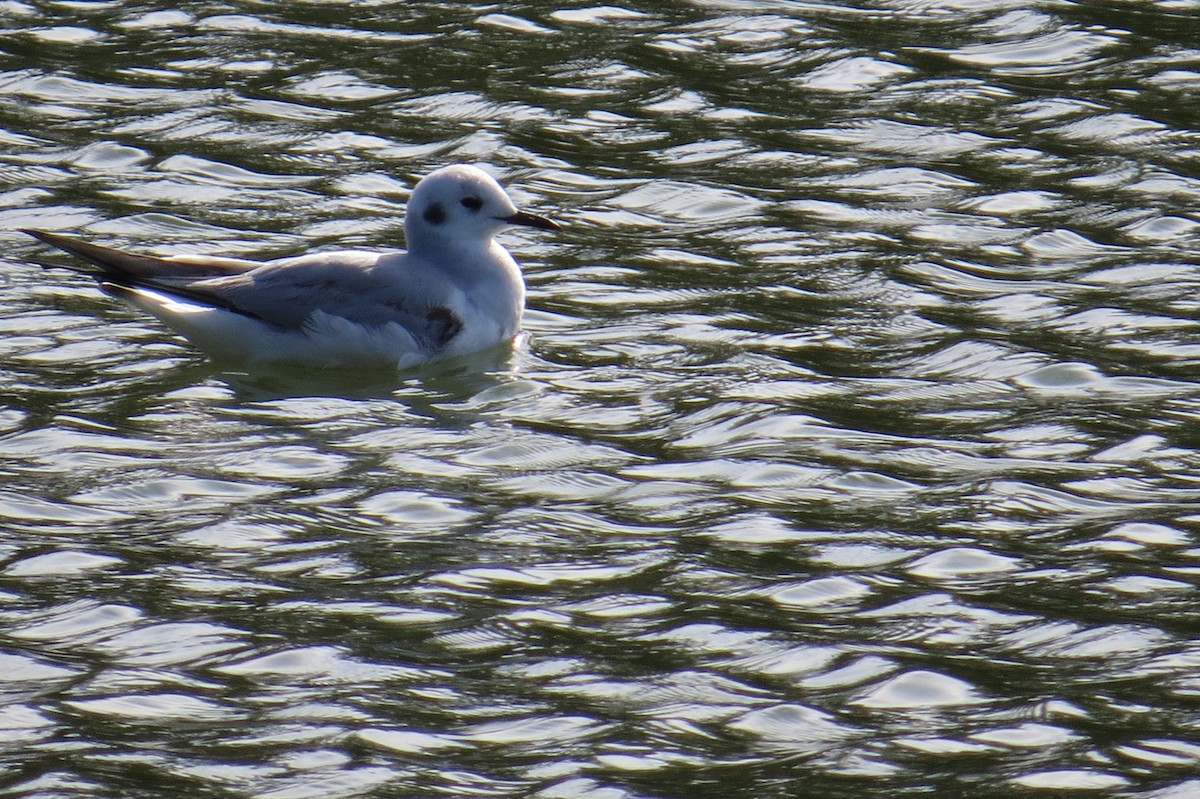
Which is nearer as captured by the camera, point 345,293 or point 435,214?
point 345,293

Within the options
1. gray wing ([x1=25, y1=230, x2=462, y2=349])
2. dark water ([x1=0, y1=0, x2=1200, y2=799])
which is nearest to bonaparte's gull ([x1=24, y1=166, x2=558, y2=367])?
gray wing ([x1=25, y1=230, x2=462, y2=349])

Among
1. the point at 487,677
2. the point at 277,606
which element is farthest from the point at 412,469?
the point at 487,677

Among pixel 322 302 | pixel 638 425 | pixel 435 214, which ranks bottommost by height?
pixel 638 425

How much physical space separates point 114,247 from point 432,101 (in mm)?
3045

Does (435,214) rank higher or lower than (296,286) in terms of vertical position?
higher

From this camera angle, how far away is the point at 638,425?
8.85m

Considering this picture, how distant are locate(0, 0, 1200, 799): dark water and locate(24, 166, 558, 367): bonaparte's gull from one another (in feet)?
0.61

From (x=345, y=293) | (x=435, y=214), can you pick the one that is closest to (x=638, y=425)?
(x=345, y=293)

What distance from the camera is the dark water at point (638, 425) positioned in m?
6.14

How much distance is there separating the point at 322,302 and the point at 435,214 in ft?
3.10

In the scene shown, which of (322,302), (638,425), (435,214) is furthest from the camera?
(435,214)

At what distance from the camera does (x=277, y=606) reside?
6.95 metres

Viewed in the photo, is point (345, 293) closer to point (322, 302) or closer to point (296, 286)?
point (322, 302)

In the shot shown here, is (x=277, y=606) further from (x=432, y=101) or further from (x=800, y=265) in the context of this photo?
(x=432, y=101)
